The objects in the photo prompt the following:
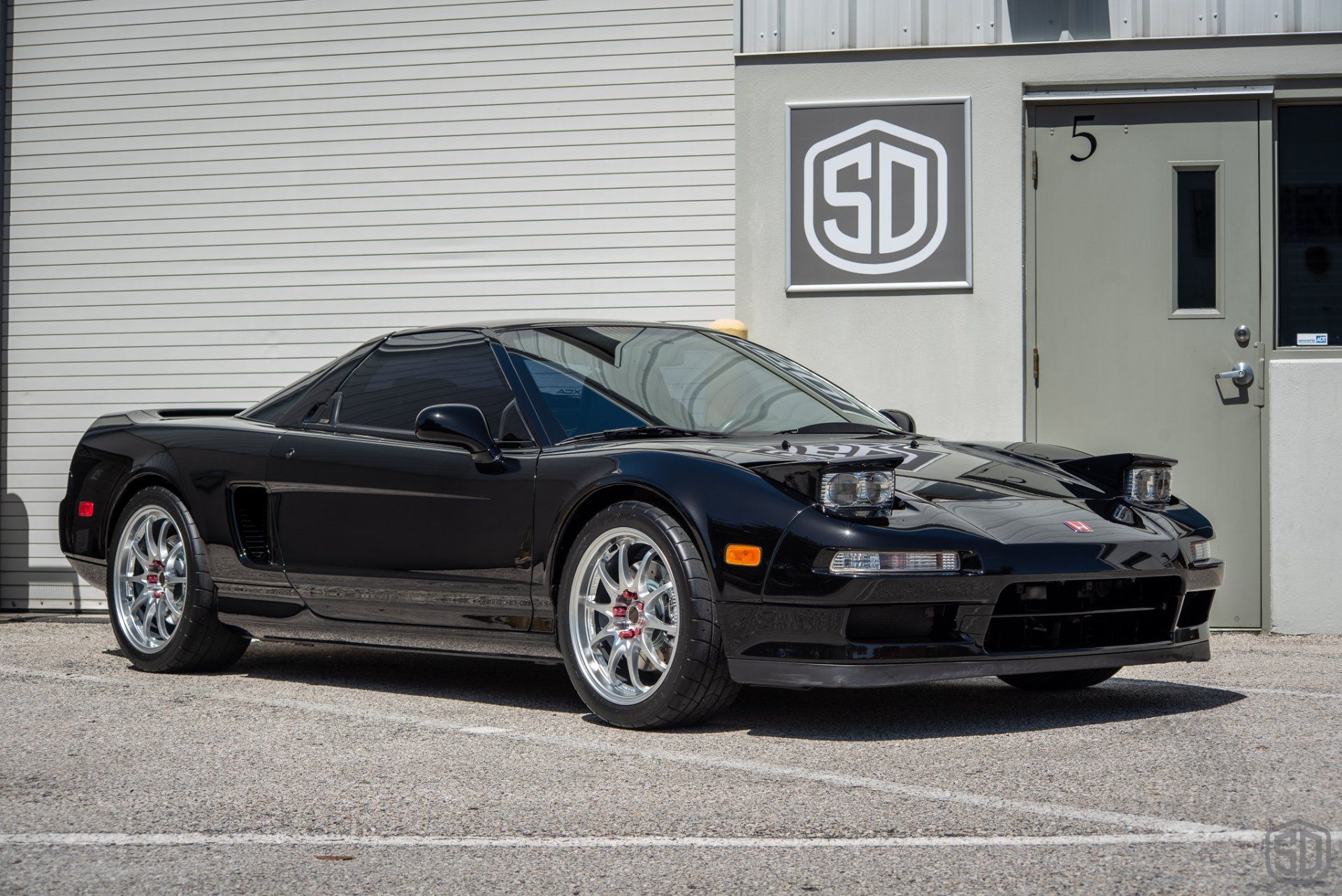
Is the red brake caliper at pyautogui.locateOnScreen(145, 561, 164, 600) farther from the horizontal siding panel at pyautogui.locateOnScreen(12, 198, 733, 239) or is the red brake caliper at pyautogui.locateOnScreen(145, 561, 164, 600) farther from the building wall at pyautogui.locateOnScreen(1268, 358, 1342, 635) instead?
the building wall at pyautogui.locateOnScreen(1268, 358, 1342, 635)

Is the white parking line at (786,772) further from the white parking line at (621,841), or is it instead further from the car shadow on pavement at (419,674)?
the car shadow on pavement at (419,674)

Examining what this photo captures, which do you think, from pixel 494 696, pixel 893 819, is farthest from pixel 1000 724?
pixel 494 696

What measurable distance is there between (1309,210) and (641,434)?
484 cm

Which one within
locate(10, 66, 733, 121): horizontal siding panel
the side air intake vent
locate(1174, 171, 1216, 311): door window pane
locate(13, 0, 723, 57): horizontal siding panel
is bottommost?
the side air intake vent

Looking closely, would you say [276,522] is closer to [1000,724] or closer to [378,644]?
[378,644]

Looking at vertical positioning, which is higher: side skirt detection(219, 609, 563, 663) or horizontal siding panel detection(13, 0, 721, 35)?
horizontal siding panel detection(13, 0, 721, 35)

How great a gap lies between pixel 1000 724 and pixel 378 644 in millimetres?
2162

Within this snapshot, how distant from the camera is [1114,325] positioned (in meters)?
8.27

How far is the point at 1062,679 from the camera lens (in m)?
5.53

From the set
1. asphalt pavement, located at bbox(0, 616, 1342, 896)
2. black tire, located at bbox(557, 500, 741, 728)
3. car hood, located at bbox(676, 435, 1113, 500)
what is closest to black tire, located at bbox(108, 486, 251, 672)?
asphalt pavement, located at bbox(0, 616, 1342, 896)

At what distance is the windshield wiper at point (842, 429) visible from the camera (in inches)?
211

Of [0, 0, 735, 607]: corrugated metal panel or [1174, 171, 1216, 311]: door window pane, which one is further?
[0, 0, 735, 607]: corrugated metal panel

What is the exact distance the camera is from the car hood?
4.62 m

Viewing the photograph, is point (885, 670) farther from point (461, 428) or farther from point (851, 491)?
point (461, 428)
